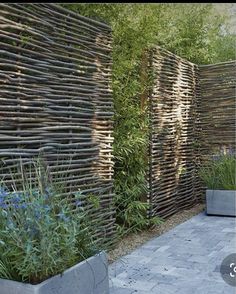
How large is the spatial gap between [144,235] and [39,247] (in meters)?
2.47

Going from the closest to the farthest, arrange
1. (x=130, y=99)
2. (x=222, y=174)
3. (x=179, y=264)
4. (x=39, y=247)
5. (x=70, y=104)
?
1. (x=39, y=247)
2. (x=70, y=104)
3. (x=179, y=264)
4. (x=130, y=99)
5. (x=222, y=174)

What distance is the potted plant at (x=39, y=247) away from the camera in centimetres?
182

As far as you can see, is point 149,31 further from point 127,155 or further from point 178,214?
point 178,214

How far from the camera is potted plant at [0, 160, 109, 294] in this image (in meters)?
Answer: 1.82

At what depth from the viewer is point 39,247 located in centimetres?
183

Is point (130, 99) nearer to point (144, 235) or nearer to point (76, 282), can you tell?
point (144, 235)

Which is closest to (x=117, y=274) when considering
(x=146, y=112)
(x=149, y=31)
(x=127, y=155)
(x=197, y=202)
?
(x=127, y=155)

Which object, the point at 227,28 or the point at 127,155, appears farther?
the point at 227,28

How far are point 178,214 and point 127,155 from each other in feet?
5.57

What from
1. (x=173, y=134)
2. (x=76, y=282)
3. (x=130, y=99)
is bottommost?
(x=76, y=282)

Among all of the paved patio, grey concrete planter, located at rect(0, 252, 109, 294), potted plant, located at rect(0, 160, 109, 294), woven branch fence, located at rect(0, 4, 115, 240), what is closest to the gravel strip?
the paved patio

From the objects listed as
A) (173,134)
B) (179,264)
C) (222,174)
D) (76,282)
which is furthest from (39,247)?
(222,174)

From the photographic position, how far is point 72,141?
2947 mm

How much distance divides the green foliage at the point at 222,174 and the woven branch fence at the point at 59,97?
2236 millimetres
